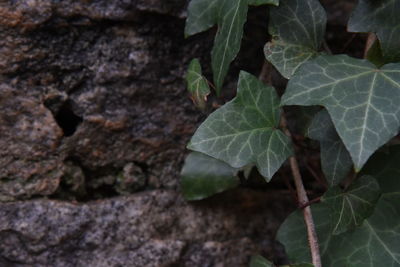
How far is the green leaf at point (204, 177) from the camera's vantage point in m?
1.00

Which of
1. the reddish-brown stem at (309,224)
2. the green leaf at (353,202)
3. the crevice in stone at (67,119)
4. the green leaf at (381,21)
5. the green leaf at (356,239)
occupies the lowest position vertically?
the green leaf at (356,239)

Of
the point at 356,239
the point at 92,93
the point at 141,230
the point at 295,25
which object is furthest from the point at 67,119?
the point at 356,239

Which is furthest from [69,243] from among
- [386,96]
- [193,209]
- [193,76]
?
[386,96]

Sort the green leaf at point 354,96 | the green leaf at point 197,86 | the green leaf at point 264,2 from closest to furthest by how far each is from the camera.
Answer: the green leaf at point 354,96, the green leaf at point 264,2, the green leaf at point 197,86

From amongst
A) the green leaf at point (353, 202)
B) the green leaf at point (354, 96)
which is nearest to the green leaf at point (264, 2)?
the green leaf at point (354, 96)

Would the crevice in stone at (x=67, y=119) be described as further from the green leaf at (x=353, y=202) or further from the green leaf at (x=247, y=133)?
the green leaf at (x=353, y=202)

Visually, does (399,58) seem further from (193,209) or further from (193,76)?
(193,209)

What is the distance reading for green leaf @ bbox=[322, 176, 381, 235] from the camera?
82 cm

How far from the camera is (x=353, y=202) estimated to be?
828mm

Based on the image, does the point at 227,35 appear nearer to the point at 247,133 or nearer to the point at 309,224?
the point at 247,133

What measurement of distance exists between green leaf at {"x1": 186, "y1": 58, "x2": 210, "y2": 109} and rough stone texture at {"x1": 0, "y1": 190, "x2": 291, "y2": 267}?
0.24 m

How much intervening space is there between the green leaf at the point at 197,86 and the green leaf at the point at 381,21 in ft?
0.91

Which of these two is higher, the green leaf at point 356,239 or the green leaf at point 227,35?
the green leaf at point 227,35

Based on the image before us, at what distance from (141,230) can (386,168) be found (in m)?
0.50
